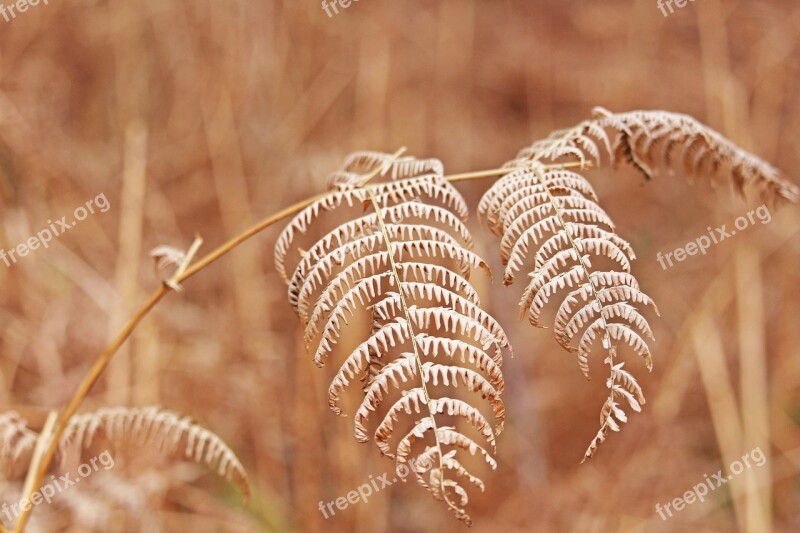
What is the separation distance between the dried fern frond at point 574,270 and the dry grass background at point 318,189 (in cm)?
155

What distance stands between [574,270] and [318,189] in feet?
6.60

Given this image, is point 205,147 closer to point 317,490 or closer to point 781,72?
point 317,490

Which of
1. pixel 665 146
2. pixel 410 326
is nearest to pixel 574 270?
pixel 410 326

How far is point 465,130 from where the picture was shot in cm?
331

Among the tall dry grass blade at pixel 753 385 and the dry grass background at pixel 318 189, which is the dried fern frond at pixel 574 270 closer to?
the dry grass background at pixel 318 189

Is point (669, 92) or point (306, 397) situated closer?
point (306, 397)

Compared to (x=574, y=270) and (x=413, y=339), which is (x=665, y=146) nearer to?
(x=574, y=270)

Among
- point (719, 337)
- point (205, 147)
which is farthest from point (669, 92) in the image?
point (205, 147)

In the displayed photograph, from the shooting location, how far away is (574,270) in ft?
2.67

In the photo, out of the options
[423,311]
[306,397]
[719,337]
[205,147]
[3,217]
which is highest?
[205,147]

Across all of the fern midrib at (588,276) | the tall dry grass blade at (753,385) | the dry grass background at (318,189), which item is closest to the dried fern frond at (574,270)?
the fern midrib at (588,276)

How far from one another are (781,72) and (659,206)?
0.82 meters

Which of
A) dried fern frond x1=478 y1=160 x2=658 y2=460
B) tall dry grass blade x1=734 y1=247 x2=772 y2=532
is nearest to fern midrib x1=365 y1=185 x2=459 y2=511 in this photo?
dried fern frond x1=478 y1=160 x2=658 y2=460

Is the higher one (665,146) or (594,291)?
(665,146)
